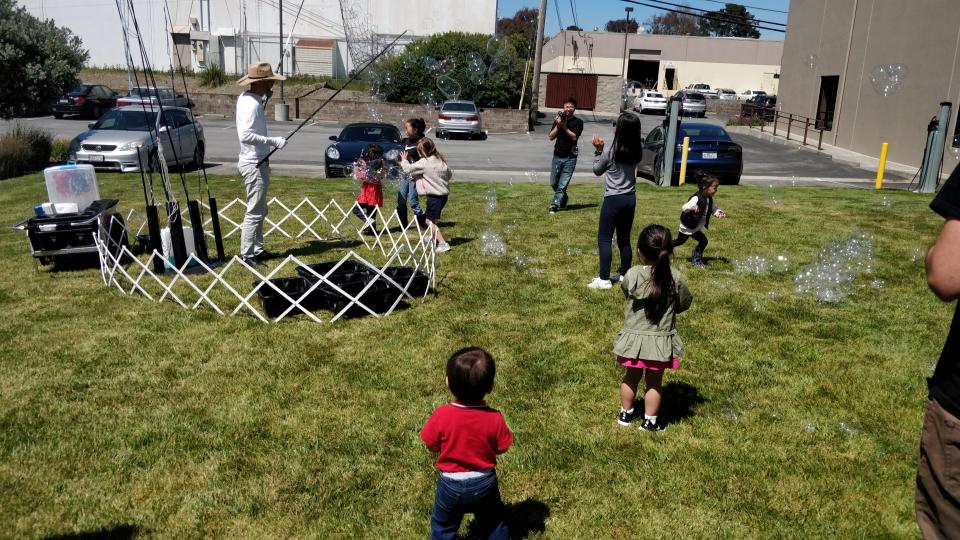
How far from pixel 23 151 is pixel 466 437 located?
18370mm

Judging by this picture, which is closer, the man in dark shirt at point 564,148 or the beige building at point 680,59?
the man in dark shirt at point 564,148

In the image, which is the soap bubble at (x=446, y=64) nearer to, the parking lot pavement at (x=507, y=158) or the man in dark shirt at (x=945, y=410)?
the parking lot pavement at (x=507, y=158)

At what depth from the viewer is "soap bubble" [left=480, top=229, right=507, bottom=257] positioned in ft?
30.7

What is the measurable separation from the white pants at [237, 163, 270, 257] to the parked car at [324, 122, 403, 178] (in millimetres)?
7903

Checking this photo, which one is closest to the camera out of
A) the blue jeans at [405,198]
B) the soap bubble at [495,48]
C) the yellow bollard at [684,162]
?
the blue jeans at [405,198]

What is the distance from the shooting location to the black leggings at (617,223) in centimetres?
741

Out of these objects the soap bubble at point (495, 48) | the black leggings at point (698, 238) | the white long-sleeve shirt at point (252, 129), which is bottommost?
the black leggings at point (698, 238)

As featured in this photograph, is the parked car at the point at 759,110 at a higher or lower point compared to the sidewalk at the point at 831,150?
higher

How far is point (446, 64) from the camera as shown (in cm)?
3922

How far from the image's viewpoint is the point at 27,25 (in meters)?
18.4

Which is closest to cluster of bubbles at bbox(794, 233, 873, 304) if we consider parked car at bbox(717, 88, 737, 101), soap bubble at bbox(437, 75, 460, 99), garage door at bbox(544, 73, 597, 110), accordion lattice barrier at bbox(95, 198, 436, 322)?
accordion lattice barrier at bbox(95, 198, 436, 322)

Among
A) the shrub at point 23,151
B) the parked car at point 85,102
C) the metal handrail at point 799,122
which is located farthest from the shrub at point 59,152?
the metal handrail at point 799,122

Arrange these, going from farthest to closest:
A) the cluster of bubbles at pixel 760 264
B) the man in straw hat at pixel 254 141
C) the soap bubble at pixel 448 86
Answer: the soap bubble at pixel 448 86, the cluster of bubbles at pixel 760 264, the man in straw hat at pixel 254 141

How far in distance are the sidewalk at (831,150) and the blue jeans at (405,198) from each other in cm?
1684
